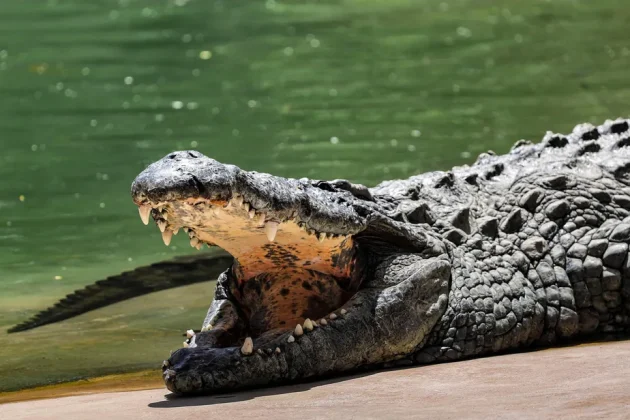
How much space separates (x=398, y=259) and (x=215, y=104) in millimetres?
7837

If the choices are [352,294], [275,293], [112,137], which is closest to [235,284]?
[275,293]

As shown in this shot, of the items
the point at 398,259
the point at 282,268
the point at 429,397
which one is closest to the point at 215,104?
the point at 398,259

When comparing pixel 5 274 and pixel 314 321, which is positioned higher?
pixel 5 274

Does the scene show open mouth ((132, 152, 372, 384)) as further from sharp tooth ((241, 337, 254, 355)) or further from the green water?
the green water

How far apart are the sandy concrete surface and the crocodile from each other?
17 centimetres

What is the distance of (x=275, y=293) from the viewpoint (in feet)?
16.3

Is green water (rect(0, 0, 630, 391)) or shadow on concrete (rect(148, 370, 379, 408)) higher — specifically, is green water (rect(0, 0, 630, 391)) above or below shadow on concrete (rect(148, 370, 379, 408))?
above

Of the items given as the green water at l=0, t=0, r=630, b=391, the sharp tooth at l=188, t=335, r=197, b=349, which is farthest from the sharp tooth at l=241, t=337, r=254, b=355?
the green water at l=0, t=0, r=630, b=391

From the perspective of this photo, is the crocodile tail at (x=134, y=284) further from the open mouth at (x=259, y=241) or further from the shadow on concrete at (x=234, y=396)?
the shadow on concrete at (x=234, y=396)

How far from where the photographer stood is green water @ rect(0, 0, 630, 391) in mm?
6895

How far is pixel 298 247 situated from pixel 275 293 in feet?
1.05

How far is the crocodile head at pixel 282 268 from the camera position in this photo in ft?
13.6

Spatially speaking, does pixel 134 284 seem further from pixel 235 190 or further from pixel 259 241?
pixel 235 190

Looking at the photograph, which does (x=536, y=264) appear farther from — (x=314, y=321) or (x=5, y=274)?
(x=5, y=274)
